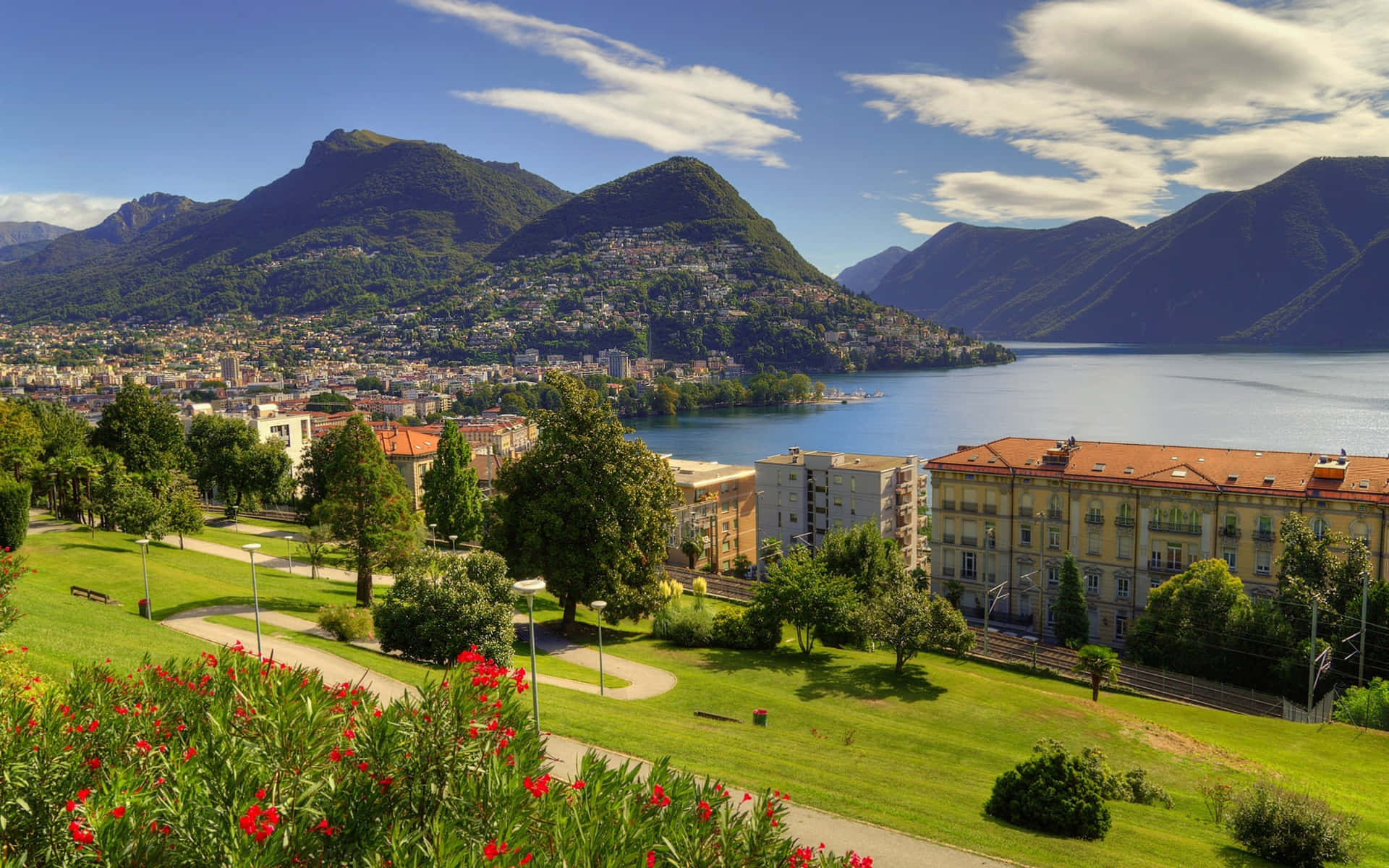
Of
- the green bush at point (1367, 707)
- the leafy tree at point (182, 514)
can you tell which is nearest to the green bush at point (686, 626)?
the green bush at point (1367, 707)

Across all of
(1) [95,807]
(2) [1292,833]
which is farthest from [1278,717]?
(1) [95,807]

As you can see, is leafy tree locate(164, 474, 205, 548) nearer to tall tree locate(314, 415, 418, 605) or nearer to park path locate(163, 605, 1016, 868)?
tall tree locate(314, 415, 418, 605)

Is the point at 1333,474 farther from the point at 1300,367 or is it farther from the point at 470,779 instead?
the point at 1300,367

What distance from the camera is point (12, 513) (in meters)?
27.4

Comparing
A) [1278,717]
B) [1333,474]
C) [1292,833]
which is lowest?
[1278,717]

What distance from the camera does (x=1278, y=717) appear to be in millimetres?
27875

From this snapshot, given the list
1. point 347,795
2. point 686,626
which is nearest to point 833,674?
point 686,626

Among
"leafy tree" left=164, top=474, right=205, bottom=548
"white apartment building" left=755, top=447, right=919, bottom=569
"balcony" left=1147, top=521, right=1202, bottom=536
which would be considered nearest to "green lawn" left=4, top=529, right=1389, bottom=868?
"leafy tree" left=164, top=474, right=205, bottom=548

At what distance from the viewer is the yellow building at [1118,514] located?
120 ft

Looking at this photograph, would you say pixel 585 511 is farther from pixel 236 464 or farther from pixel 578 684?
pixel 236 464

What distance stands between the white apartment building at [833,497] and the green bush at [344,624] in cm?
3479

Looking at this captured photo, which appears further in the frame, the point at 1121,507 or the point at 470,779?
the point at 1121,507

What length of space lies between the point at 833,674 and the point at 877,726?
210 inches

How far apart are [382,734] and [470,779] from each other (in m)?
0.75
